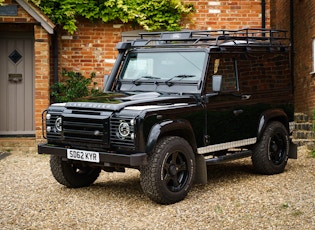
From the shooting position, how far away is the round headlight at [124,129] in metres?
7.10

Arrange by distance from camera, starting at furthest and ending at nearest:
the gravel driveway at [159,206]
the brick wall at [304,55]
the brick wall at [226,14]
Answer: the brick wall at [304,55]
the brick wall at [226,14]
the gravel driveway at [159,206]

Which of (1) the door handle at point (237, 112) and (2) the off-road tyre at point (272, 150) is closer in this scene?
(1) the door handle at point (237, 112)

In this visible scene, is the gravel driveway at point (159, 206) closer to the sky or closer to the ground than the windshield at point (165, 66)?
closer to the ground

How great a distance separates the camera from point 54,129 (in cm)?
788

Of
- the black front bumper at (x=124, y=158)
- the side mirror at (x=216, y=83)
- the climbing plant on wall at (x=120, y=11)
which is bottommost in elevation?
the black front bumper at (x=124, y=158)

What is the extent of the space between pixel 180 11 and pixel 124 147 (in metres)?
7.45

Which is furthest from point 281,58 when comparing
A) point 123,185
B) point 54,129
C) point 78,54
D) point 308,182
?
point 78,54

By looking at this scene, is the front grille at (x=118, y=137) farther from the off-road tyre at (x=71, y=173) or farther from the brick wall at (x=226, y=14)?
the brick wall at (x=226, y=14)

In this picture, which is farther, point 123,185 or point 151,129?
point 123,185

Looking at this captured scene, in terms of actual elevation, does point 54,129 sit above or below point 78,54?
below

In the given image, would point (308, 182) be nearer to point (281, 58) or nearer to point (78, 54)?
point (281, 58)

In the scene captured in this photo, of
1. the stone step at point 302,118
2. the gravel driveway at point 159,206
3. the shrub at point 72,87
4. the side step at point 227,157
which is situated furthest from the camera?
the stone step at point 302,118

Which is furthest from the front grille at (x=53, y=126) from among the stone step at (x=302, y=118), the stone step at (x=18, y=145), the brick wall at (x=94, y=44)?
the stone step at (x=302, y=118)

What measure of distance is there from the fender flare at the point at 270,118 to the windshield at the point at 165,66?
62.3 inches
